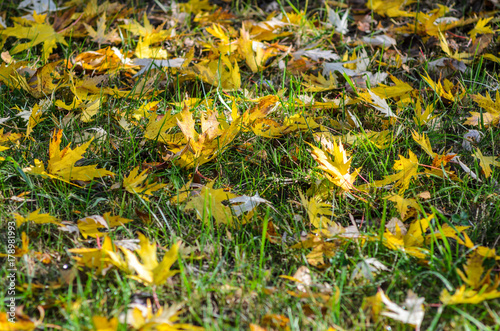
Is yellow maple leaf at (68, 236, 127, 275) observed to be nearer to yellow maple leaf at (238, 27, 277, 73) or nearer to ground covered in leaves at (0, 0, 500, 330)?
ground covered in leaves at (0, 0, 500, 330)

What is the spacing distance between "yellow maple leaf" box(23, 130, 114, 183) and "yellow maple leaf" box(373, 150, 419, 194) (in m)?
1.04

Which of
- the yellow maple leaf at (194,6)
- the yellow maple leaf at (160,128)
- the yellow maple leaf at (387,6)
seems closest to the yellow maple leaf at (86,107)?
the yellow maple leaf at (160,128)

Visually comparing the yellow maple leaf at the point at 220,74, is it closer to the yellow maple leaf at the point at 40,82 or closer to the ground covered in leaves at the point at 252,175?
the ground covered in leaves at the point at 252,175

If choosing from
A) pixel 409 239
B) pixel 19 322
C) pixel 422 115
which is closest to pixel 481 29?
pixel 422 115

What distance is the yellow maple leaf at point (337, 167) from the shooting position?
153 cm

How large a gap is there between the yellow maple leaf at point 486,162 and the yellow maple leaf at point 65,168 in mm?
1392

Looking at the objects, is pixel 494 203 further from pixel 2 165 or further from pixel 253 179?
pixel 2 165

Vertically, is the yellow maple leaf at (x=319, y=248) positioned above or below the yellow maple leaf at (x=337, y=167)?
below

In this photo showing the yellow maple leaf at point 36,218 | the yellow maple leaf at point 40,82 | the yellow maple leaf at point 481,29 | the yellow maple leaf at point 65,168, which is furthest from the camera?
the yellow maple leaf at point 481,29

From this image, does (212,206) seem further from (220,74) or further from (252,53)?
(252,53)

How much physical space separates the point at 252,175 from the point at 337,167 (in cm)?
37

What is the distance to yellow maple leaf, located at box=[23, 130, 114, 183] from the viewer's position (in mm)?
1590

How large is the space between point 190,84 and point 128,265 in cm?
122

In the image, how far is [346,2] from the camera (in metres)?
2.95
